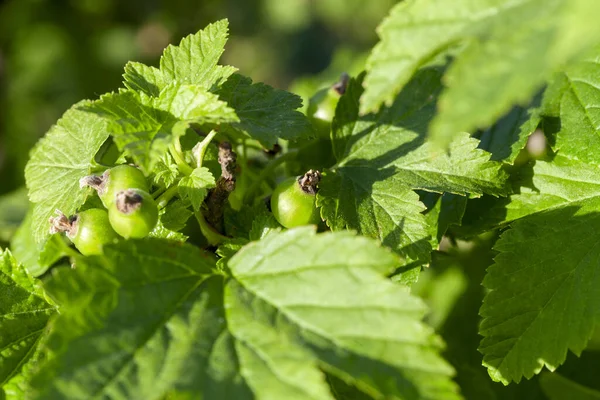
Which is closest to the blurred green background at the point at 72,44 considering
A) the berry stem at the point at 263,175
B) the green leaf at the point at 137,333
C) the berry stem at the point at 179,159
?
the berry stem at the point at 263,175

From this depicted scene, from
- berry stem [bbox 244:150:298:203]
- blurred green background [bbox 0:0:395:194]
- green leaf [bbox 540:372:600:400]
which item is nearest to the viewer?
berry stem [bbox 244:150:298:203]

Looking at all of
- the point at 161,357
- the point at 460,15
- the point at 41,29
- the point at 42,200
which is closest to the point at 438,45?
the point at 460,15

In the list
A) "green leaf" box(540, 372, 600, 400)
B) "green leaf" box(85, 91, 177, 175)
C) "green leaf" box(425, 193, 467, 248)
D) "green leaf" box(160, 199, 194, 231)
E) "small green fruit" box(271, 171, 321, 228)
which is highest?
"green leaf" box(85, 91, 177, 175)

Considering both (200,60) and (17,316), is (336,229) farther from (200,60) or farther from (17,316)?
(17,316)

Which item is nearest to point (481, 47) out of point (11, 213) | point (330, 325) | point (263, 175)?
point (330, 325)

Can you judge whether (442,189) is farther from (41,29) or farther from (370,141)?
(41,29)

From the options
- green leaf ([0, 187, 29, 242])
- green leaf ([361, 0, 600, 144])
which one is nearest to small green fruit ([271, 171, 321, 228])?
green leaf ([361, 0, 600, 144])

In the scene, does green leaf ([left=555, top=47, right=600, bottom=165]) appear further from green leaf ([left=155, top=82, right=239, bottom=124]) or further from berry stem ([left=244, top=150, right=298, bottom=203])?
green leaf ([left=155, top=82, right=239, bottom=124])
